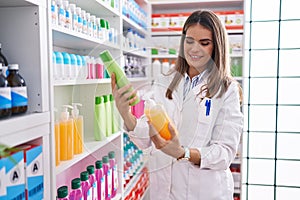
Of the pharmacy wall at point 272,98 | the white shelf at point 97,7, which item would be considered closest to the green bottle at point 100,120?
the white shelf at point 97,7

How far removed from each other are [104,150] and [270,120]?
2.61 m

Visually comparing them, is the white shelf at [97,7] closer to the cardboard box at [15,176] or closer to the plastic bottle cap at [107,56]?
the plastic bottle cap at [107,56]

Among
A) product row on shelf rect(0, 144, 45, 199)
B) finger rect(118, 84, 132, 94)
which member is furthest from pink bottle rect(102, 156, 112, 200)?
finger rect(118, 84, 132, 94)

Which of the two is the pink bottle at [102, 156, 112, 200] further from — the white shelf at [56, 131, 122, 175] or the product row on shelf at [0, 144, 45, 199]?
the product row on shelf at [0, 144, 45, 199]

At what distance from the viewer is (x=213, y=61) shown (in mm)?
1344

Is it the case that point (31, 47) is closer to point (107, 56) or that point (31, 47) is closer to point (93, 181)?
point (107, 56)

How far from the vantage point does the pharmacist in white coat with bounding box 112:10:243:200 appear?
1.17 metres

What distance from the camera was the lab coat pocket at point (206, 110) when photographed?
1249mm

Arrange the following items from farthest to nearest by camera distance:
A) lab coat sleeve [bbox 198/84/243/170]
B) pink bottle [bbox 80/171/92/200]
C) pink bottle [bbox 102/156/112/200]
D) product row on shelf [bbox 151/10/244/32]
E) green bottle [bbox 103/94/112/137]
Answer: product row on shelf [bbox 151/10/244/32] < pink bottle [bbox 102/156/112/200] < pink bottle [bbox 80/171/92/200] < lab coat sleeve [bbox 198/84/243/170] < green bottle [bbox 103/94/112/137]

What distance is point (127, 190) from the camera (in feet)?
8.24

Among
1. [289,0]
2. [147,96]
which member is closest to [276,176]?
[289,0]

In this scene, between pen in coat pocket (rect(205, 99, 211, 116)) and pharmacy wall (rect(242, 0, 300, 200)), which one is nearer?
pen in coat pocket (rect(205, 99, 211, 116))

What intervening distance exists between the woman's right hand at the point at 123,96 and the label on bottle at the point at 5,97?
12.4 inches

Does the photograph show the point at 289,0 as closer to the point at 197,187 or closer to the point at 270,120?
the point at 270,120
